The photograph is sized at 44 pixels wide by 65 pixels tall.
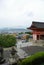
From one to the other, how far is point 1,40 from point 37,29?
11.3ft

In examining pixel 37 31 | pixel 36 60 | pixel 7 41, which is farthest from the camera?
pixel 37 31

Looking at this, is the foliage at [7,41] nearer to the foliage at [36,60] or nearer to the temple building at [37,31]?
the temple building at [37,31]

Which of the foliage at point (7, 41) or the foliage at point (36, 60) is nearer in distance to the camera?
the foliage at point (36, 60)

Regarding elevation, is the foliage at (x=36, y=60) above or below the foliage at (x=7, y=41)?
above

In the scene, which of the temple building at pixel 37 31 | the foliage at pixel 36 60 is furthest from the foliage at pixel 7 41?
the foliage at pixel 36 60

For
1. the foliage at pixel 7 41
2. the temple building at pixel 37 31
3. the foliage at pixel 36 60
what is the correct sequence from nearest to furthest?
the foliage at pixel 36 60, the foliage at pixel 7 41, the temple building at pixel 37 31

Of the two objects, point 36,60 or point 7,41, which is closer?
point 36,60

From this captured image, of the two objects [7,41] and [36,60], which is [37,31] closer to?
[7,41]

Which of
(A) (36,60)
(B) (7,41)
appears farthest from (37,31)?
(A) (36,60)

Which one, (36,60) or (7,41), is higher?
(36,60)

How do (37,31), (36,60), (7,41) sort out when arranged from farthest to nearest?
1. (37,31)
2. (7,41)
3. (36,60)

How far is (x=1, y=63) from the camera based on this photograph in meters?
6.56

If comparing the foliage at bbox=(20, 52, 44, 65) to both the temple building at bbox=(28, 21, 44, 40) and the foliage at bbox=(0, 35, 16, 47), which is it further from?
the temple building at bbox=(28, 21, 44, 40)

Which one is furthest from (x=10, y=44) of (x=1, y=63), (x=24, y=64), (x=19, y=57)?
(x=24, y=64)
